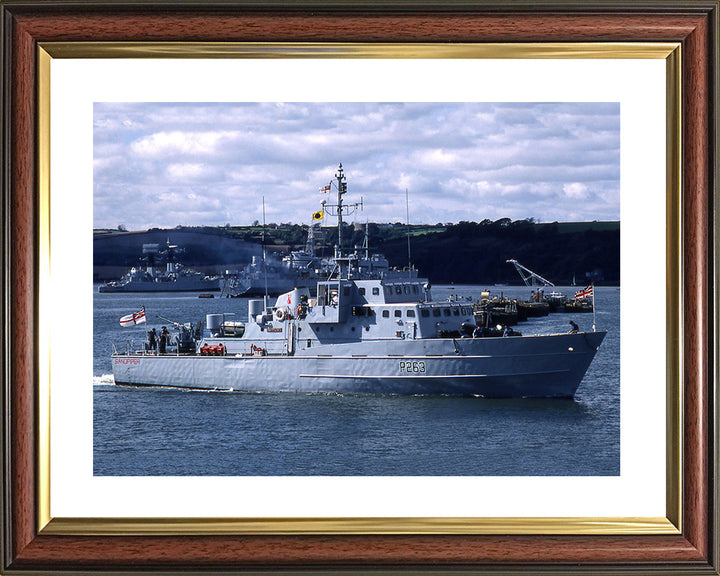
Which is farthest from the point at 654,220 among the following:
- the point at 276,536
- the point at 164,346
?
the point at 164,346

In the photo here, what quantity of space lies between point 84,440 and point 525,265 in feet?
12.8

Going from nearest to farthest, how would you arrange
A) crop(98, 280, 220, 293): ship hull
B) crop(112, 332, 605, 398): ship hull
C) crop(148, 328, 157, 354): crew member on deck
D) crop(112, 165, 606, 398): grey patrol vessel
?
crop(98, 280, 220, 293): ship hull
crop(112, 332, 605, 398): ship hull
crop(112, 165, 606, 398): grey patrol vessel
crop(148, 328, 157, 354): crew member on deck

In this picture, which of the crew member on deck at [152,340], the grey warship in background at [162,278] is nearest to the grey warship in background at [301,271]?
the grey warship in background at [162,278]

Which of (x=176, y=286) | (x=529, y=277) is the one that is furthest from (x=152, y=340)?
(x=529, y=277)

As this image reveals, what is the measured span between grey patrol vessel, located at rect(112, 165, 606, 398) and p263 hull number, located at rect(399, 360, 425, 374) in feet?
0.06

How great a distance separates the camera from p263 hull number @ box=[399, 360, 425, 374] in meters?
12.4

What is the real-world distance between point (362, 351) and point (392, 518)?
30.2 ft

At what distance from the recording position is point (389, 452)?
5285mm

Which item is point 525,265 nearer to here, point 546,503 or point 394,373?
point 546,503

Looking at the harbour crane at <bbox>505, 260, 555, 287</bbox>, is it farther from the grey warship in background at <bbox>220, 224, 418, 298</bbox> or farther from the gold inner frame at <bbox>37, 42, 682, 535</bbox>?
the gold inner frame at <bbox>37, 42, 682, 535</bbox>

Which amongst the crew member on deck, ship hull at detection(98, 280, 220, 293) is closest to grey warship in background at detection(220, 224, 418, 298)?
ship hull at detection(98, 280, 220, 293)

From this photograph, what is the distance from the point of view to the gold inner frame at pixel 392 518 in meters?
3.62

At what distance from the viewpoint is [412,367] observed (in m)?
12.5

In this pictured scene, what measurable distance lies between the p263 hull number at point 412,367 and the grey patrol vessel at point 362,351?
Result: 2 centimetres
